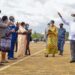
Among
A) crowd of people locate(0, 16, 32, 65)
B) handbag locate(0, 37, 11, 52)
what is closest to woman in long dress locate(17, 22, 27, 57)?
crowd of people locate(0, 16, 32, 65)

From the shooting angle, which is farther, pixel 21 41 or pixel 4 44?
pixel 21 41

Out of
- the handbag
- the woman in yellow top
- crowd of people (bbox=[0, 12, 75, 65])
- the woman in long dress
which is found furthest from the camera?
the woman in yellow top

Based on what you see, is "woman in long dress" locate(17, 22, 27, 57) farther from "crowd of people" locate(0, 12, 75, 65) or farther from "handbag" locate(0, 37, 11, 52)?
"handbag" locate(0, 37, 11, 52)

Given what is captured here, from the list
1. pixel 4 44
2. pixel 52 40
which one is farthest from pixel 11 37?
pixel 52 40

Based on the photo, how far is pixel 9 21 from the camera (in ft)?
64.7

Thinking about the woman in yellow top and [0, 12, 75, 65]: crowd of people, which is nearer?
[0, 12, 75, 65]: crowd of people

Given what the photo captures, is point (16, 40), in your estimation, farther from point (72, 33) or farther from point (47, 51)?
point (72, 33)

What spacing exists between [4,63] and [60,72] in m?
4.10

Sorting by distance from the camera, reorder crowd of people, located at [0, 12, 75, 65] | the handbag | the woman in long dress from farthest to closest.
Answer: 1. the woman in long dress
2. crowd of people, located at [0, 12, 75, 65]
3. the handbag

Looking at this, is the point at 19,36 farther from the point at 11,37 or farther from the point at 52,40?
the point at 11,37

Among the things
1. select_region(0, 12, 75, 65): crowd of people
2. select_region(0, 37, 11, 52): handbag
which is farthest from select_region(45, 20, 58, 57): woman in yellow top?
select_region(0, 37, 11, 52): handbag

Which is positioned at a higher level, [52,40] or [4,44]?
[52,40]

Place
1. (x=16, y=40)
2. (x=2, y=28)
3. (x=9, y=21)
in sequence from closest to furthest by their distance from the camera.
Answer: (x=2, y=28) < (x=9, y=21) < (x=16, y=40)

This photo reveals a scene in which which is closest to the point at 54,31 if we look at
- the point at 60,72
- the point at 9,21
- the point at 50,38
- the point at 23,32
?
the point at 50,38
